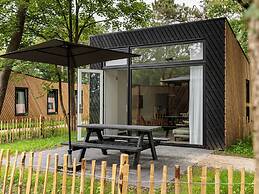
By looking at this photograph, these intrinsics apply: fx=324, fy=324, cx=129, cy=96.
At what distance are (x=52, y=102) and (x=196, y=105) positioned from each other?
14162mm

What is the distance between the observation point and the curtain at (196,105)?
8.45 metres

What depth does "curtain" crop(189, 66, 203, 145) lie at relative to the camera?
8445mm

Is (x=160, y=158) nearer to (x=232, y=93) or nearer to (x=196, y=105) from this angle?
(x=196, y=105)

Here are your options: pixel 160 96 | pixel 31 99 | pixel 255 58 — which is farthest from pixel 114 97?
pixel 255 58

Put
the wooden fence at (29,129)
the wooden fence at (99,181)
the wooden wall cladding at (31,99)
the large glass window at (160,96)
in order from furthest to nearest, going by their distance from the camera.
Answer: the wooden wall cladding at (31,99) → the large glass window at (160,96) → the wooden fence at (29,129) → the wooden fence at (99,181)

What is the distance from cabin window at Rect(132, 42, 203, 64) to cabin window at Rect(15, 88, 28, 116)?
35.3 feet

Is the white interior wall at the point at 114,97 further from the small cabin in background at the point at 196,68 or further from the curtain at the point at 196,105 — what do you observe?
the curtain at the point at 196,105

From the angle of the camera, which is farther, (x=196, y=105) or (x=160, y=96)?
(x=160, y=96)

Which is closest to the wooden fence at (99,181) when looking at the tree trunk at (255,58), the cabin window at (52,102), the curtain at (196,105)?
the tree trunk at (255,58)

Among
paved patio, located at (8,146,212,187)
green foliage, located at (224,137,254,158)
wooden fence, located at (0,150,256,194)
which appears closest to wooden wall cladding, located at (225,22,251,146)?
green foliage, located at (224,137,254,158)

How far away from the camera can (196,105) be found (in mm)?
8516

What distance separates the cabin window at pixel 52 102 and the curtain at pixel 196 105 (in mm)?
13725

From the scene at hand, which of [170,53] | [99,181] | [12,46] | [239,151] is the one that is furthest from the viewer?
[12,46]

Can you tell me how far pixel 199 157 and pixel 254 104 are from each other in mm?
6301
